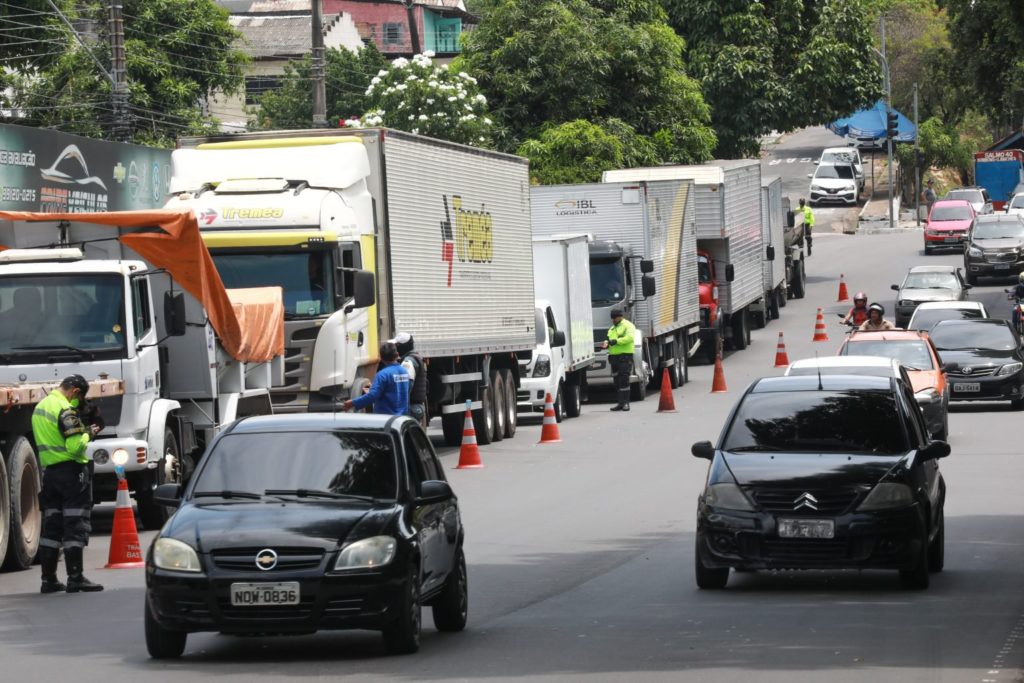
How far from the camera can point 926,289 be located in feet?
141

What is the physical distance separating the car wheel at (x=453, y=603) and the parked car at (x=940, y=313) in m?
23.2

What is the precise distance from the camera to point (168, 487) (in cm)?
1070

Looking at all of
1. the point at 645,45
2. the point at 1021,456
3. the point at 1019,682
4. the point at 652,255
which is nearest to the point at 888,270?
the point at 645,45

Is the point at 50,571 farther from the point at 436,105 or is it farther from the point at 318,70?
the point at 436,105

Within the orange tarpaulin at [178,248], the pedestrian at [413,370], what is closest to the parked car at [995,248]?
the pedestrian at [413,370]

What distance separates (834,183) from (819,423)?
6939 centimetres

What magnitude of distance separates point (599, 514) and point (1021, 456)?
7139mm

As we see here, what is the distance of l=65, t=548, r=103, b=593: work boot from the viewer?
13.2 metres

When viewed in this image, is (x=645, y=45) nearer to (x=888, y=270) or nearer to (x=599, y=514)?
(x=888, y=270)

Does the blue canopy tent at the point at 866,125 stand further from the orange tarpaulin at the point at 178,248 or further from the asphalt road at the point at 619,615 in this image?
the orange tarpaulin at the point at 178,248

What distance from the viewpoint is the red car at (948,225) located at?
194 feet

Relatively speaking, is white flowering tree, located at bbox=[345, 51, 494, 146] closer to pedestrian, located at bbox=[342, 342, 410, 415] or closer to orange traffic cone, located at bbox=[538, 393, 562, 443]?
orange traffic cone, located at bbox=[538, 393, 562, 443]

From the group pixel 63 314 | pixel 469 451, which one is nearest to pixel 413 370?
pixel 469 451

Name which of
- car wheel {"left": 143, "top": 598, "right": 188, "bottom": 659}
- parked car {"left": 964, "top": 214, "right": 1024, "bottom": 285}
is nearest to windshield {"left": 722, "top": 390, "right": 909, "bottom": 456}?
car wheel {"left": 143, "top": 598, "right": 188, "bottom": 659}
